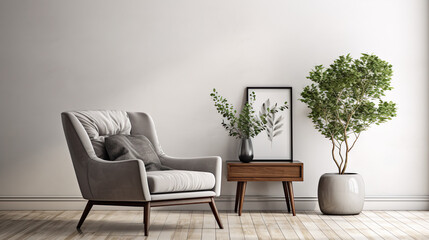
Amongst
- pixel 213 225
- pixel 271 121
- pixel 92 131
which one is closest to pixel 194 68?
pixel 271 121

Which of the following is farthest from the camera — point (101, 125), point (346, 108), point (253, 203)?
point (253, 203)

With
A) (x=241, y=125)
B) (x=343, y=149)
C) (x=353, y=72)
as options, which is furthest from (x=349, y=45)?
(x=241, y=125)

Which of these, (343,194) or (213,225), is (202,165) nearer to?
(213,225)

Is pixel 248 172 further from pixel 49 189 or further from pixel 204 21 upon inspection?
pixel 49 189

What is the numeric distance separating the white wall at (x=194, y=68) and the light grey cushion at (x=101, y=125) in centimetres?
71

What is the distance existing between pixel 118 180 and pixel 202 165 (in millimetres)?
730

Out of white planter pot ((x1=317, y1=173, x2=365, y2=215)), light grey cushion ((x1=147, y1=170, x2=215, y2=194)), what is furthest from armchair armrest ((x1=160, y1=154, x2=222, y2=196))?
white planter pot ((x1=317, y1=173, x2=365, y2=215))

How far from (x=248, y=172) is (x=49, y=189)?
1.94 metres

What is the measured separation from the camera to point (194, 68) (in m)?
5.02

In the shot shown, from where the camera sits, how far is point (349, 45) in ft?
16.5

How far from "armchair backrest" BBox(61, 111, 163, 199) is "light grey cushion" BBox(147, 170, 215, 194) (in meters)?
0.50

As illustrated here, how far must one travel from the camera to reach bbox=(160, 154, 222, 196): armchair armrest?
13.0 ft

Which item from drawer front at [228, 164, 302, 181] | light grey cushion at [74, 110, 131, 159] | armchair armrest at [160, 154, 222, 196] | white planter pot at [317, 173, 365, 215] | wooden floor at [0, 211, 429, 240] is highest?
light grey cushion at [74, 110, 131, 159]

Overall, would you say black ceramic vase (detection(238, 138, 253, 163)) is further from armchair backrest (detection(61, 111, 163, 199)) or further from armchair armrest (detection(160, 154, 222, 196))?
armchair backrest (detection(61, 111, 163, 199))
